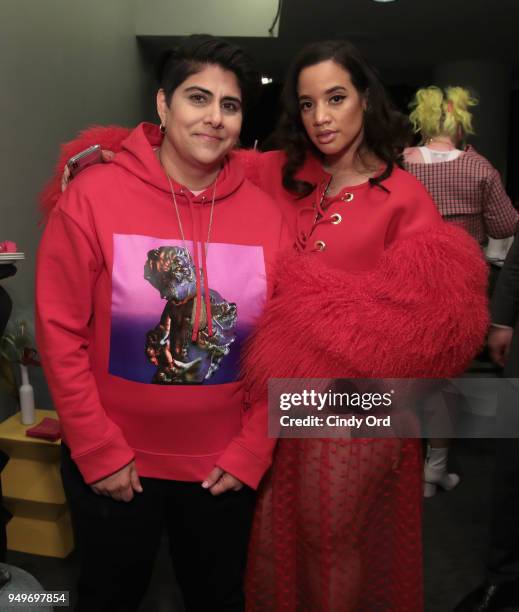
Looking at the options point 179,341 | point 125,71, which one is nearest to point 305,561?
point 179,341

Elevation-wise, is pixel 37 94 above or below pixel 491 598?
above

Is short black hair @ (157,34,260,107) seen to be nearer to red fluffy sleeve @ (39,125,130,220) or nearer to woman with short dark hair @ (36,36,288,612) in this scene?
woman with short dark hair @ (36,36,288,612)

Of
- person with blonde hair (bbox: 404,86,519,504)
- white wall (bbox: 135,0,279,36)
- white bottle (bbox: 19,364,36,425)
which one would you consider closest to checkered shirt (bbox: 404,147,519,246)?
person with blonde hair (bbox: 404,86,519,504)

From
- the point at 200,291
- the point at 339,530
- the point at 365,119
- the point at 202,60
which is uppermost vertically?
the point at 202,60

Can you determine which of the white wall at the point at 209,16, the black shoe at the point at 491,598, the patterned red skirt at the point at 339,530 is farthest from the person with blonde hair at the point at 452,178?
the white wall at the point at 209,16

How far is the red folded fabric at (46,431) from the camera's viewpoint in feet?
6.35

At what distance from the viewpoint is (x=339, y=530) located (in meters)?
1.29

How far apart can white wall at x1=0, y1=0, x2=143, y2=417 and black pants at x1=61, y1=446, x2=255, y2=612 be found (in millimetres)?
1230

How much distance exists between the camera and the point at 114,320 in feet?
3.69

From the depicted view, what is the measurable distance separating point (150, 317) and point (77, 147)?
21.8 inches

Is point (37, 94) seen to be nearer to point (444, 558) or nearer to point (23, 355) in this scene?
point (23, 355)

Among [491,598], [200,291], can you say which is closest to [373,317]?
[200,291]

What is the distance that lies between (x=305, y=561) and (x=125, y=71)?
3.30 metres

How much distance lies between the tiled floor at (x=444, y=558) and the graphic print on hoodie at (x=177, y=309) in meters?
0.97
